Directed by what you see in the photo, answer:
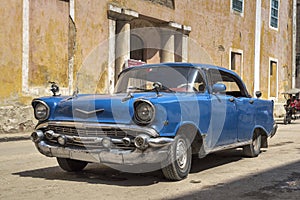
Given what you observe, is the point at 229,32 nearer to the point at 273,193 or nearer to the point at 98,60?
the point at 98,60

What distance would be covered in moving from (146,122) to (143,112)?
0.12 metres

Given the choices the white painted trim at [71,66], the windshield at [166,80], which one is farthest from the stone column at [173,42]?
the windshield at [166,80]

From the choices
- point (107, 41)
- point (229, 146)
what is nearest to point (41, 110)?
point (229, 146)

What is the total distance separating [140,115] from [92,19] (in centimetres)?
1144

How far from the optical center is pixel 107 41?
16906mm

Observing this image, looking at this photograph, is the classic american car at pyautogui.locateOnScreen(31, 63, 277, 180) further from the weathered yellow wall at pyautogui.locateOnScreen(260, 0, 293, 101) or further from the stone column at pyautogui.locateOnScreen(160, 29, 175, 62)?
the weathered yellow wall at pyautogui.locateOnScreen(260, 0, 293, 101)

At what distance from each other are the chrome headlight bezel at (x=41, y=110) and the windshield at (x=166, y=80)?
136 cm

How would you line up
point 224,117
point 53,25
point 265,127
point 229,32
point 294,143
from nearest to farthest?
point 224,117 → point 265,127 → point 294,143 → point 53,25 → point 229,32

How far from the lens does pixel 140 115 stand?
17.5 ft

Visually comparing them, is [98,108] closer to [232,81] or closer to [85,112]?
[85,112]

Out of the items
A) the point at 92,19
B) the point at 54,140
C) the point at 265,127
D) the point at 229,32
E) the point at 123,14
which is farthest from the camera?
the point at 229,32

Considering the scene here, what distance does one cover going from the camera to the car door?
6.43 m

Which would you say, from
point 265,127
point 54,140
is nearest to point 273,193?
point 54,140

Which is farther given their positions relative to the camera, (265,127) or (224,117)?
(265,127)
